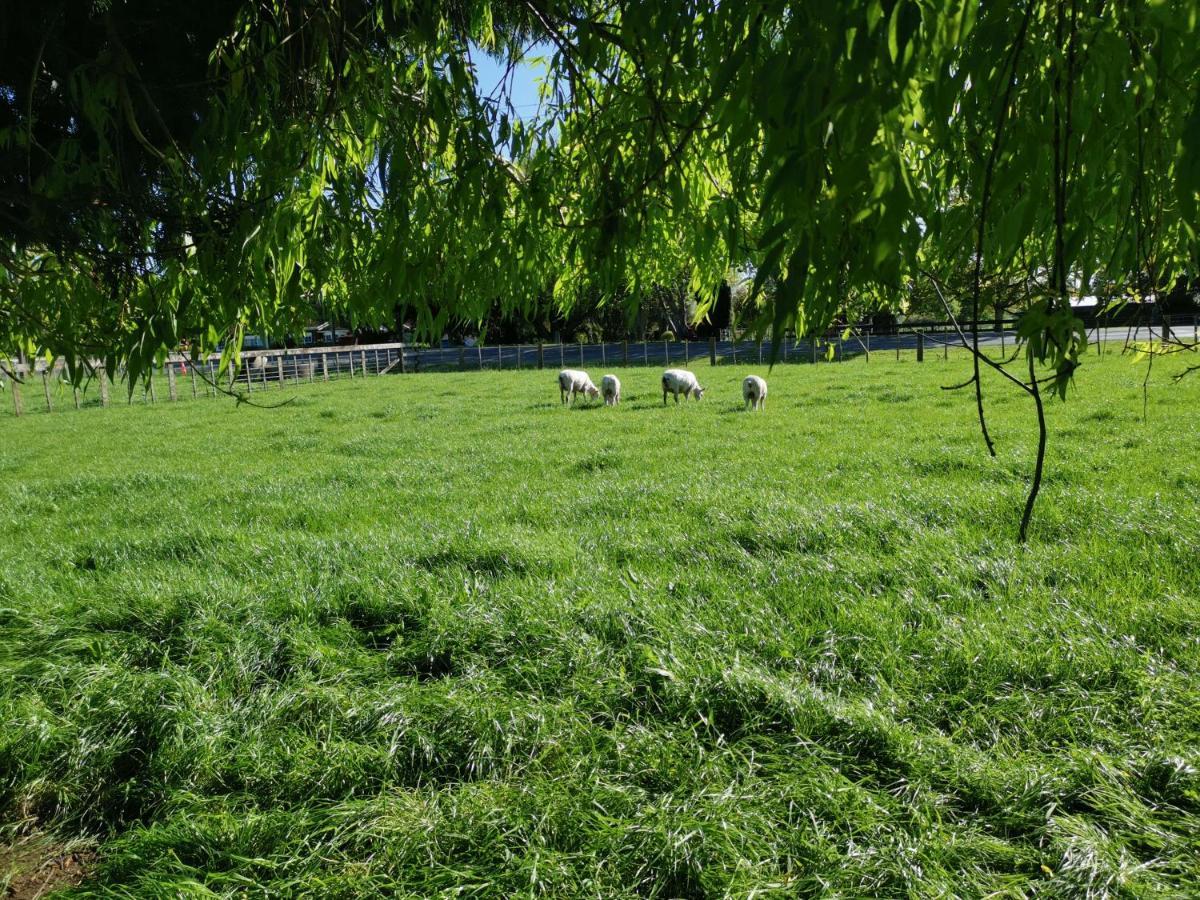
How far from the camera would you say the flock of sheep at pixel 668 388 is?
1463 centimetres

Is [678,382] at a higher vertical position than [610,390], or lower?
higher

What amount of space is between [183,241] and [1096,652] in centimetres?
439

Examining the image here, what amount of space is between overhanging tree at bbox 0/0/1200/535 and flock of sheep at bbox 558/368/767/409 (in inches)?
443

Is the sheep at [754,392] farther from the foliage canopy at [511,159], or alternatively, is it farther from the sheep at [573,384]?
the foliage canopy at [511,159]

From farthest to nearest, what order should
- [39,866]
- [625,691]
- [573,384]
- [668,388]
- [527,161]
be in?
[573,384] < [668,388] < [625,691] < [527,161] < [39,866]

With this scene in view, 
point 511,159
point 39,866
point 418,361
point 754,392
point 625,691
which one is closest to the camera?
point 39,866

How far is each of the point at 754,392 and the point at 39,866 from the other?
12865 mm

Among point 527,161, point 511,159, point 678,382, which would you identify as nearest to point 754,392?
point 678,382

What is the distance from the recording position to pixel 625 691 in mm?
3625

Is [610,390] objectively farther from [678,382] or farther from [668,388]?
[678,382]

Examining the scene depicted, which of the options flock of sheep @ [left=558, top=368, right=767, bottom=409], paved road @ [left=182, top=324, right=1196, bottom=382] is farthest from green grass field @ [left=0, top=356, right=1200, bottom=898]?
paved road @ [left=182, top=324, right=1196, bottom=382]

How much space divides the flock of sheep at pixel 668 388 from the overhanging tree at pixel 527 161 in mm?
11254

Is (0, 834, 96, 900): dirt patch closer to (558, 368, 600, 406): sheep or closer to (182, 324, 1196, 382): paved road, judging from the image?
(558, 368, 600, 406): sheep

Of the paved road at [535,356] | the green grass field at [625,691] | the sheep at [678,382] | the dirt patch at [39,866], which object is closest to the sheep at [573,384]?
the sheep at [678,382]
